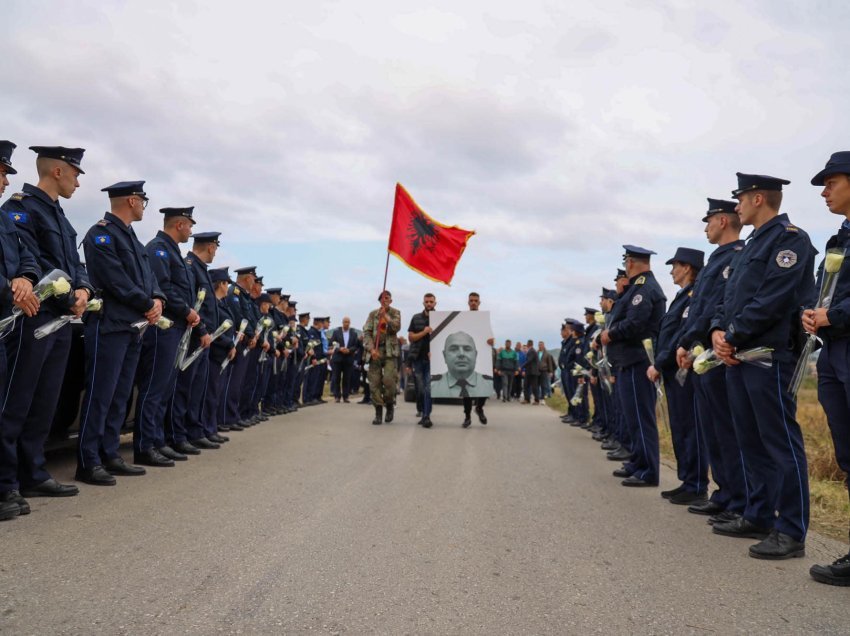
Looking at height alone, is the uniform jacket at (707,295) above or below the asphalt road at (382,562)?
above

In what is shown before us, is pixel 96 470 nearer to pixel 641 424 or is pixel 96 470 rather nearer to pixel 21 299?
pixel 21 299

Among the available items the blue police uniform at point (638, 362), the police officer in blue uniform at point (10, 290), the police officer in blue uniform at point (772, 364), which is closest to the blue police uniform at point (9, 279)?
the police officer in blue uniform at point (10, 290)

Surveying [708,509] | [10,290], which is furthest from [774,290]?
[10,290]

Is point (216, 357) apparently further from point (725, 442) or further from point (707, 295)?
point (725, 442)

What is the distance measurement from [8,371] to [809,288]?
17.6 feet

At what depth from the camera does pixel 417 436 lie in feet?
35.0

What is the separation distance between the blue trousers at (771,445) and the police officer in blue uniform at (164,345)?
16.8 feet

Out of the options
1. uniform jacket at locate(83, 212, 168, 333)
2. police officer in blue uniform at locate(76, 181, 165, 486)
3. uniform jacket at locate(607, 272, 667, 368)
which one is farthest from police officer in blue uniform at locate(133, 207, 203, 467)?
uniform jacket at locate(607, 272, 667, 368)

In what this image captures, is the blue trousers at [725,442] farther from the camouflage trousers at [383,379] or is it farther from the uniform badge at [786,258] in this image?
the camouflage trousers at [383,379]

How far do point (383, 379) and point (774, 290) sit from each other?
29.3ft

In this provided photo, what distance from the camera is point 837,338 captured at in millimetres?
3963

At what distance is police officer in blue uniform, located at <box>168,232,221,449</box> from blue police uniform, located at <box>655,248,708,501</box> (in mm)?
4831

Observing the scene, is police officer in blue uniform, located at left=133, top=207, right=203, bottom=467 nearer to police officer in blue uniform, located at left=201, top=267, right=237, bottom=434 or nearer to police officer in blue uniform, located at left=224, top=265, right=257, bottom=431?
police officer in blue uniform, located at left=201, top=267, right=237, bottom=434

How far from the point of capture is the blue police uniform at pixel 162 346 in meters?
7.02
